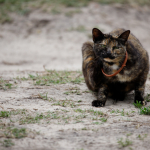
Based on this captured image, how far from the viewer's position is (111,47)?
3721mm

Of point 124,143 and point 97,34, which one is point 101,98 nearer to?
point 97,34

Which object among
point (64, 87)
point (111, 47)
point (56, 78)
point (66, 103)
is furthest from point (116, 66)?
point (56, 78)

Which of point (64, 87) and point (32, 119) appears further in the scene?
point (64, 87)

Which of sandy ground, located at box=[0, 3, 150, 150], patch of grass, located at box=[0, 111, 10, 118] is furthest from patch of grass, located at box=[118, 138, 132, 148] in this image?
patch of grass, located at box=[0, 111, 10, 118]

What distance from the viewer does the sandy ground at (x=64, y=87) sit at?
278 cm

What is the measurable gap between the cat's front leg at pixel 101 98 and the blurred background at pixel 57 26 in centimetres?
312

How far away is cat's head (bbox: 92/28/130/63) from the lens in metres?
3.71

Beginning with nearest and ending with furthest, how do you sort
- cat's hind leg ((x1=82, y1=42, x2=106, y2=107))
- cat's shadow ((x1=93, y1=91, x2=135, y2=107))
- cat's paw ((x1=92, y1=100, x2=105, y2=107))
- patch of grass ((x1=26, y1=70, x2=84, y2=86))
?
cat's paw ((x1=92, y1=100, x2=105, y2=107)), cat's hind leg ((x1=82, y1=42, x2=106, y2=107)), cat's shadow ((x1=93, y1=91, x2=135, y2=107)), patch of grass ((x1=26, y1=70, x2=84, y2=86))

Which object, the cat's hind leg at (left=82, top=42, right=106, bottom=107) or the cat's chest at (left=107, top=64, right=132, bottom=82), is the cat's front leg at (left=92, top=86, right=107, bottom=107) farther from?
the cat's chest at (left=107, top=64, right=132, bottom=82)

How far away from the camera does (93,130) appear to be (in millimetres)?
2973

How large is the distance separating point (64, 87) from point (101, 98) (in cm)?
106

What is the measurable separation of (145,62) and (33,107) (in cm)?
185

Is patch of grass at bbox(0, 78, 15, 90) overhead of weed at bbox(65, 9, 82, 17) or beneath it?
beneath

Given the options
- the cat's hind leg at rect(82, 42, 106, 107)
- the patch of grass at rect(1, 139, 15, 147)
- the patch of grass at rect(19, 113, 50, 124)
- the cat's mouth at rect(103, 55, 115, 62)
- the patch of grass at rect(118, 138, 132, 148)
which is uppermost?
the cat's mouth at rect(103, 55, 115, 62)
